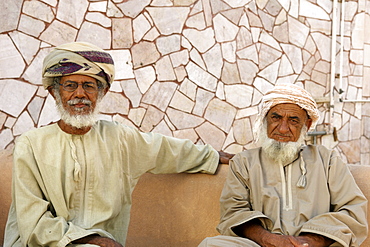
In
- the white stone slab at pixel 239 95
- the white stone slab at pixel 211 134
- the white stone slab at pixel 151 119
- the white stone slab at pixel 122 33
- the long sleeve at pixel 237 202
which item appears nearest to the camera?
the long sleeve at pixel 237 202

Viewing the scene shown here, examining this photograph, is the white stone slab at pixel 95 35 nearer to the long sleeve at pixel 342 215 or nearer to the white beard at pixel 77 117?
the white beard at pixel 77 117

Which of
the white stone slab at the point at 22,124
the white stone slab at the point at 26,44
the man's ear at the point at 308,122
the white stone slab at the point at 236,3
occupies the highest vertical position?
the white stone slab at the point at 236,3

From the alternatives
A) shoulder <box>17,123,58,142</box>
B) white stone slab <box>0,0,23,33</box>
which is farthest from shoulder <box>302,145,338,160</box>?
white stone slab <box>0,0,23,33</box>

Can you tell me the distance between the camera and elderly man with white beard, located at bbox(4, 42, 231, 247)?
343 cm

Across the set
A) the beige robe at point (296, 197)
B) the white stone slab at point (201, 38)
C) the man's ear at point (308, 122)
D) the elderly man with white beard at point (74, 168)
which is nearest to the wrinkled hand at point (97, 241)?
the elderly man with white beard at point (74, 168)

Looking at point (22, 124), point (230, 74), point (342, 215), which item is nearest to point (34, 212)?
point (342, 215)

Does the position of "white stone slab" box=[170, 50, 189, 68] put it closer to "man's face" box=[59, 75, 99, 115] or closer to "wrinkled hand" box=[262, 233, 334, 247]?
"man's face" box=[59, 75, 99, 115]

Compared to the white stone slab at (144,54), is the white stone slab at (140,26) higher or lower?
higher

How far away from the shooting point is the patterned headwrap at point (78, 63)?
3.60 m

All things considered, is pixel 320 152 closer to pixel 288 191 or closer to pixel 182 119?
pixel 288 191

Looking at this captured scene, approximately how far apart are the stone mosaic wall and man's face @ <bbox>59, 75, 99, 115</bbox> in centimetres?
320

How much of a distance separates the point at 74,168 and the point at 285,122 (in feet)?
4.69

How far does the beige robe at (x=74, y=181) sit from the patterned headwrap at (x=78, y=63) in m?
0.36

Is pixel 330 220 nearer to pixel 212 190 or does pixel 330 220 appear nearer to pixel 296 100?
pixel 296 100
